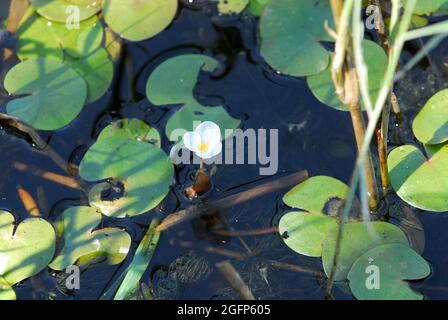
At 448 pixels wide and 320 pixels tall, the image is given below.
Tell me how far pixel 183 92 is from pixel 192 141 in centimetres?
32

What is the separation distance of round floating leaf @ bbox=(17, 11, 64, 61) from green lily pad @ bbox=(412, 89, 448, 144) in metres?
1.32

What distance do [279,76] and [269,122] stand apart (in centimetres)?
20

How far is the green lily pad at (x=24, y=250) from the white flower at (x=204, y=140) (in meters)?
0.52

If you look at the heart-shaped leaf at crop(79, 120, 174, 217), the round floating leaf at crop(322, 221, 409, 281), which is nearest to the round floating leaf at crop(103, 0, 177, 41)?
the heart-shaped leaf at crop(79, 120, 174, 217)

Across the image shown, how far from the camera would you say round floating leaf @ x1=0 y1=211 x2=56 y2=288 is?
2018 mm

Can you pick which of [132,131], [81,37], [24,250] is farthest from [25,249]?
[81,37]

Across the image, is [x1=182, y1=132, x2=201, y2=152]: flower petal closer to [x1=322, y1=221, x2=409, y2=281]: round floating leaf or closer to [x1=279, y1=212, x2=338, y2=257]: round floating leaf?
[x1=279, y1=212, x2=338, y2=257]: round floating leaf

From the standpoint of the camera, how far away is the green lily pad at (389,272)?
190cm

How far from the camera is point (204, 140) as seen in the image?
80.4 inches

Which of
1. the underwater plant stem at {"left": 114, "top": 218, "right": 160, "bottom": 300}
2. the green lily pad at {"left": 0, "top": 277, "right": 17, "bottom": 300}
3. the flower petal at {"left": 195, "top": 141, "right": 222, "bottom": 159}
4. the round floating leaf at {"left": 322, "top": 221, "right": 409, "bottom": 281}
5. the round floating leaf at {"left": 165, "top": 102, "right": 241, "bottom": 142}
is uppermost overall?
the flower petal at {"left": 195, "top": 141, "right": 222, "bottom": 159}

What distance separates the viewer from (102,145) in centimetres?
219

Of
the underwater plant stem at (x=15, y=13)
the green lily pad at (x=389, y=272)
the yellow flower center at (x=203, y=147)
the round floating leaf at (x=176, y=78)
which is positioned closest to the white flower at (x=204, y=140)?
the yellow flower center at (x=203, y=147)

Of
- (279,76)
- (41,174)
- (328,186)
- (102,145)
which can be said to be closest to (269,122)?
(279,76)

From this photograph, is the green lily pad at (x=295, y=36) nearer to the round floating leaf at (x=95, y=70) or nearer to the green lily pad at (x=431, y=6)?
the green lily pad at (x=431, y=6)
